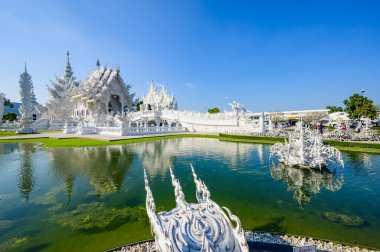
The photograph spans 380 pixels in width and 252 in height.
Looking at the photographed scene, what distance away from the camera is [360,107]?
148 ft

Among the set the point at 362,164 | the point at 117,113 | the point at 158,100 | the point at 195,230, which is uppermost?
the point at 158,100

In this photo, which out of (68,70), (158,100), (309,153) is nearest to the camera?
(309,153)

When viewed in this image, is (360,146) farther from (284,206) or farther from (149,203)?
(149,203)

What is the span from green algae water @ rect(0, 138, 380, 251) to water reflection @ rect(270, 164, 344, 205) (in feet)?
0.13

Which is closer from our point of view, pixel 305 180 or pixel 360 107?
pixel 305 180

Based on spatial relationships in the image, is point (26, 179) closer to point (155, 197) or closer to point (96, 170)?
point (96, 170)

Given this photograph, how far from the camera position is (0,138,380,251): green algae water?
5.30 meters

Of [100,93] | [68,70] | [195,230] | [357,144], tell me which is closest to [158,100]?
[100,93]

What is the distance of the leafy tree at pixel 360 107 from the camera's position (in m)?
44.0

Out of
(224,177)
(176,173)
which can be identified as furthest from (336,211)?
(176,173)

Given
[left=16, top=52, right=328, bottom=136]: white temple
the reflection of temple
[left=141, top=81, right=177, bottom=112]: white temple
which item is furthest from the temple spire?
[left=141, top=81, right=177, bottom=112]: white temple

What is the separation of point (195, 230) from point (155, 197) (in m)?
5.01

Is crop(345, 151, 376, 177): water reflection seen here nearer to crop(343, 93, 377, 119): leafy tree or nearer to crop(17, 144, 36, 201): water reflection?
crop(17, 144, 36, 201): water reflection

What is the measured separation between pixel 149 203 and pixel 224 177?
7494 millimetres
